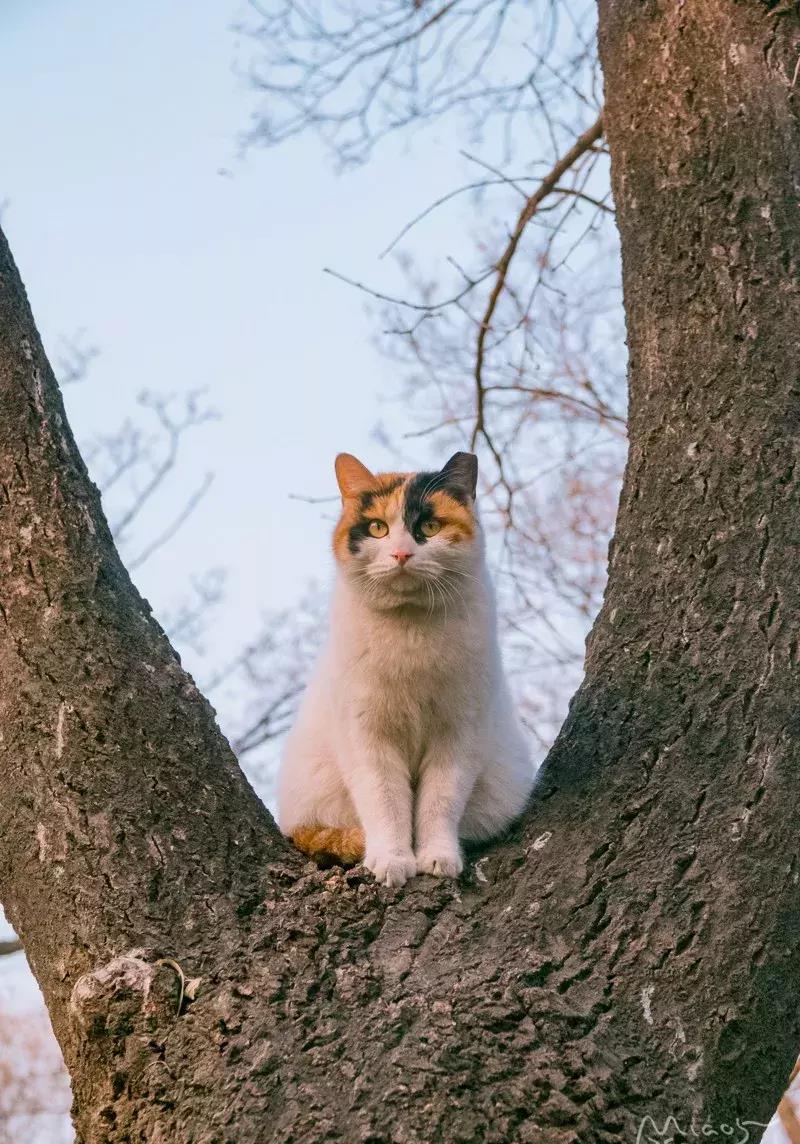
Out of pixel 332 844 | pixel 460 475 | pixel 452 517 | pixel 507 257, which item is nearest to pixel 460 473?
pixel 460 475

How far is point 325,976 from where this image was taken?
239cm

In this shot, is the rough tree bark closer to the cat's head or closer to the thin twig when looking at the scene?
the cat's head

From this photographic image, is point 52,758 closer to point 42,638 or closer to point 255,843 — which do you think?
point 42,638

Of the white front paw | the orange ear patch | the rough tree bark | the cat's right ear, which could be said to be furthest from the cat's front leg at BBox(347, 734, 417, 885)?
the cat's right ear

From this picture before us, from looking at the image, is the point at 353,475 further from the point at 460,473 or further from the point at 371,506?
the point at 460,473

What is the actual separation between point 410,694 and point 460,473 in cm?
79

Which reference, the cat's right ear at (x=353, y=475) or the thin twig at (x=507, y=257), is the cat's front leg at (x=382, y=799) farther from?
the thin twig at (x=507, y=257)

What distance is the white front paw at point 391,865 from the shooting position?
2877 mm

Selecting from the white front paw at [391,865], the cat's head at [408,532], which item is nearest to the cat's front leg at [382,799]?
the white front paw at [391,865]

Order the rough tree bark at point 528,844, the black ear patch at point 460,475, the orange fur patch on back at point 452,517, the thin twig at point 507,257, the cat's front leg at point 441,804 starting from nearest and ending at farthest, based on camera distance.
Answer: the rough tree bark at point 528,844, the cat's front leg at point 441,804, the orange fur patch on back at point 452,517, the black ear patch at point 460,475, the thin twig at point 507,257

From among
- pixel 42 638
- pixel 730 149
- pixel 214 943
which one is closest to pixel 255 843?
pixel 214 943

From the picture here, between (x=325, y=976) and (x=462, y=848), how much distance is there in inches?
33.0

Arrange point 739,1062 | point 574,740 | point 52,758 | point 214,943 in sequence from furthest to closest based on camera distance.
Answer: point 574,740
point 52,758
point 214,943
point 739,1062

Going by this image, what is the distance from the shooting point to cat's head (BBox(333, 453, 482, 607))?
3449mm
